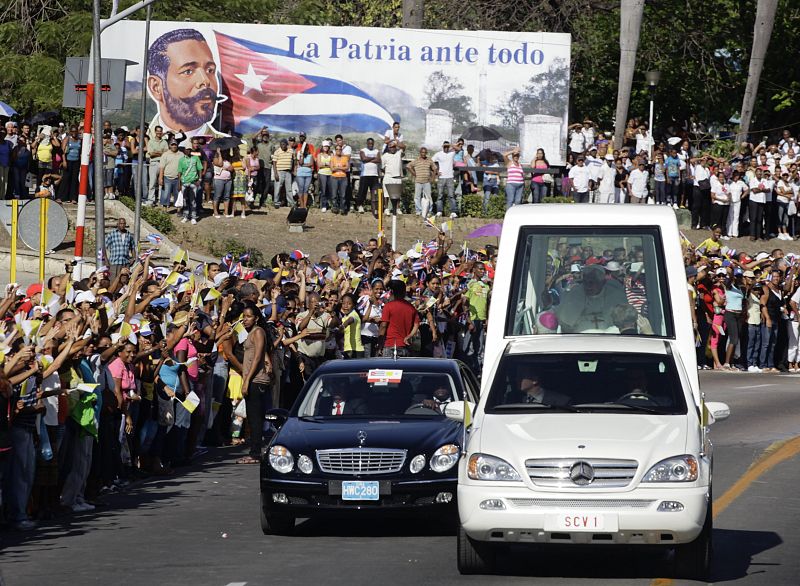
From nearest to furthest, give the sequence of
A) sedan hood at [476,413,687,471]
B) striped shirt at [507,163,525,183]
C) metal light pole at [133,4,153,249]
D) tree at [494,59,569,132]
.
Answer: sedan hood at [476,413,687,471] → metal light pole at [133,4,153,249] → striped shirt at [507,163,525,183] → tree at [494,59,569,132]

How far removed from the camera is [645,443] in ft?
38.3

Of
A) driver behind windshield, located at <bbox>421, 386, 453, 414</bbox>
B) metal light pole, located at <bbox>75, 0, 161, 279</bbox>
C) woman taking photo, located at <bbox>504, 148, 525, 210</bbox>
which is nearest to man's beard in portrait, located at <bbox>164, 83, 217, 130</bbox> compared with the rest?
woman taking photo, located at <bbox>504, 148, 525, 210</bbox>

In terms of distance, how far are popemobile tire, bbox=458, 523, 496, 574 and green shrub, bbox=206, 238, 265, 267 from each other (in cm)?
2681

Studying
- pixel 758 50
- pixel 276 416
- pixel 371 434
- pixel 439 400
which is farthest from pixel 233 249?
pixel 371 434

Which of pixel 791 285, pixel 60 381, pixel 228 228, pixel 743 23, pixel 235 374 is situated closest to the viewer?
pixel 60 381

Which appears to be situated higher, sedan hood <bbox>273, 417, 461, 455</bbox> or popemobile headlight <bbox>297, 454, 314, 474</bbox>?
sedan hood <bbox>273, 417, 461, 455</bbox>

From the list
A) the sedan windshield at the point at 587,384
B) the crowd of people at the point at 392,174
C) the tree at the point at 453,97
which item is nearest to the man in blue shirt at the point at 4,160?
the crowd of people at the point at 392,174

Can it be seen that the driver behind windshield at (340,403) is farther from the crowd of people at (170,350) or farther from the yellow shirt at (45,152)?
the yellow shirt at (45,152)

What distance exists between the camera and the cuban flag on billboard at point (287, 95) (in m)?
47.5

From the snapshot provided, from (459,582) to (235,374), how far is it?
9.61m

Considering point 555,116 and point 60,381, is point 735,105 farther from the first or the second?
point 60,381

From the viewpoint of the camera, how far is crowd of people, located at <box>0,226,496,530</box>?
14.6 m

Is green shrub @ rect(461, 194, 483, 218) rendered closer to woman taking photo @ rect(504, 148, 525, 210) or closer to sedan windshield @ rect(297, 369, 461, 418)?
woman taking photo @ rect(504, 148, 525, 210)

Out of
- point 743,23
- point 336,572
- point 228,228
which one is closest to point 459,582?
point 336,572
